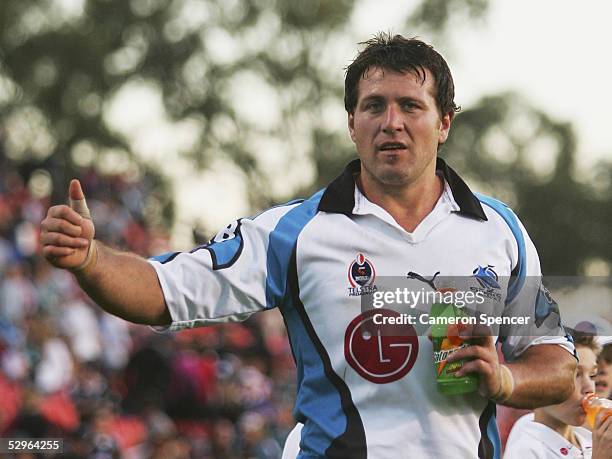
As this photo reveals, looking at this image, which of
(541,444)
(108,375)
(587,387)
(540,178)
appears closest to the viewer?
(587,387)

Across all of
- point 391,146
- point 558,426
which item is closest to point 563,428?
point 558,426

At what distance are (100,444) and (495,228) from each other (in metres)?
6.58

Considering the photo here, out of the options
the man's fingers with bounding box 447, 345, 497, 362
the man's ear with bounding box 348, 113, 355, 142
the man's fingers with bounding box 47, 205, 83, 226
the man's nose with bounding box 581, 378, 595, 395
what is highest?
the man's ear with bounding box 348, 113, 355, 142

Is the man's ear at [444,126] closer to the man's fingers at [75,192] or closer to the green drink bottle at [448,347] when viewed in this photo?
the green drink bottle at [448,347]

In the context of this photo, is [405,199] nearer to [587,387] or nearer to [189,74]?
[587,387]

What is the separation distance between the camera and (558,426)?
16.6 feet

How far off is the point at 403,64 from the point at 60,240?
1489mm

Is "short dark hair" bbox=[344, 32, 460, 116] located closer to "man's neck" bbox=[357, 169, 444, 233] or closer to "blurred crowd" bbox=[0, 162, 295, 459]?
"man's neck" bbox=[357, 169, 444, 233]

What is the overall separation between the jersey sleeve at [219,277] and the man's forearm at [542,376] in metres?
0.89

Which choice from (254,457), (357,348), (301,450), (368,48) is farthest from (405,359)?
(254,457)

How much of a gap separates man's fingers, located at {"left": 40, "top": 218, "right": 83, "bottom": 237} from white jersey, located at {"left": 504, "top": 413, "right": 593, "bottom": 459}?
2273mm

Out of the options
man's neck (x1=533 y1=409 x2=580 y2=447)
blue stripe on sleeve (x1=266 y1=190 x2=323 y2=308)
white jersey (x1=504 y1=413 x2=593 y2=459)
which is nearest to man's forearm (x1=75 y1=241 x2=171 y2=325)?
blue stripe on sleeve (x1=266 y1=190 x2=323 y2=308)

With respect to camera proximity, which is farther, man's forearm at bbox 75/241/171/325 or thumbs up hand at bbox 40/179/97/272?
man's forearm at bbox 75/241/171/325

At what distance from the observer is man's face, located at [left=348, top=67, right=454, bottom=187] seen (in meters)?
4.21
